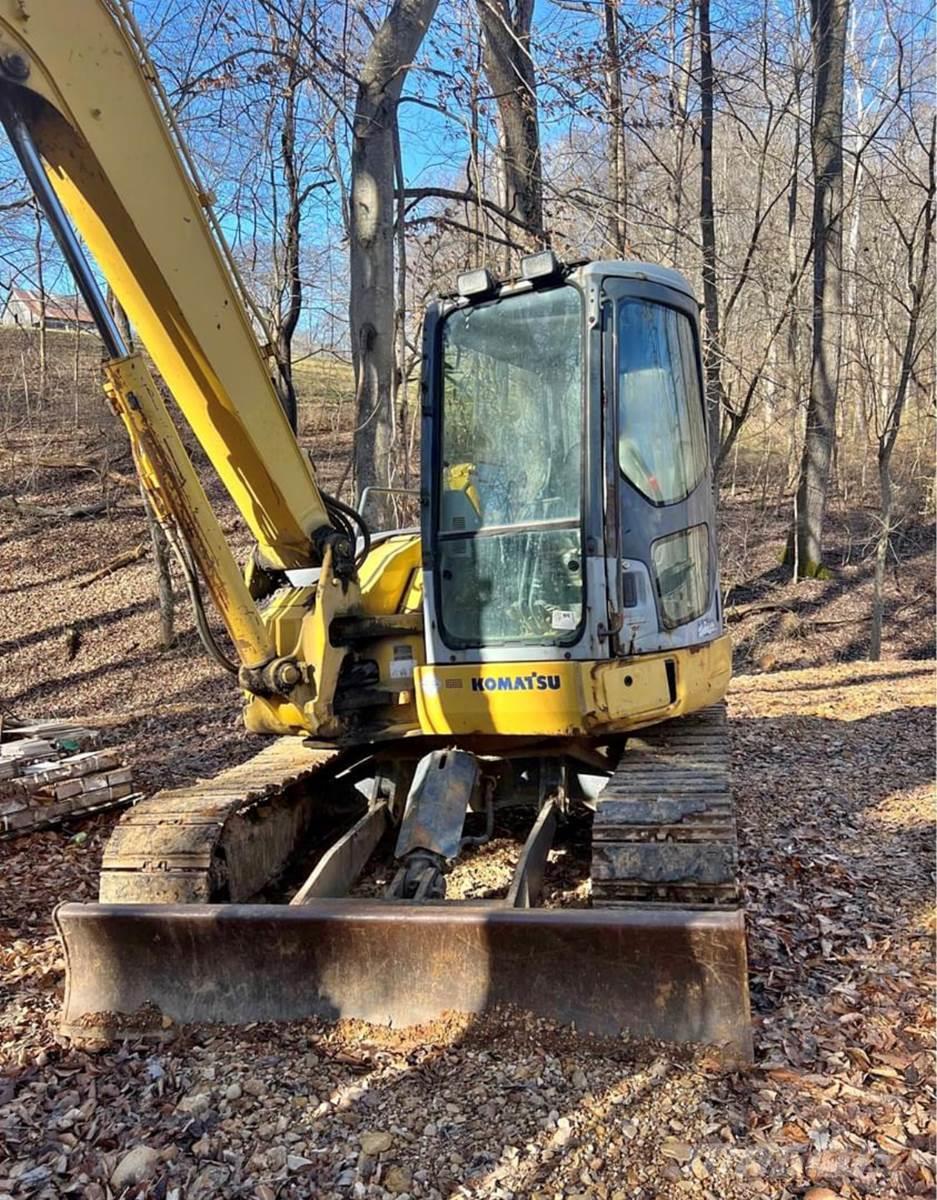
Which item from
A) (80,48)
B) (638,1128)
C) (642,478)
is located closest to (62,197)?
(80,48)

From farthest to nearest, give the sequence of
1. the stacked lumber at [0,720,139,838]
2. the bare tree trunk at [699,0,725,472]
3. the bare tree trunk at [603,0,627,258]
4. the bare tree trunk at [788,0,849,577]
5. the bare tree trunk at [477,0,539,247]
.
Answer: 1. the bare tree trunk at [788,0,849,577]
2. the bare tree trunk at [699,0,725,472]
3. the bare tree trunk at [477,0,539,247]
4. the bare tree trunk at [603,0,627,258]
5. the stacked lumber at [0,720,139,838]

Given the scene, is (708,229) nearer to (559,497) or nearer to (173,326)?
(559,497)

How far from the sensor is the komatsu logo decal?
412cm

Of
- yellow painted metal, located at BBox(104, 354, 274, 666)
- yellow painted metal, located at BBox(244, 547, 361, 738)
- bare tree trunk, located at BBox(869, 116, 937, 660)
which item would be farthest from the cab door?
bare tree trunk, located at BBox(869, 116, 937, 660)

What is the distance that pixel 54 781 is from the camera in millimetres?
5785

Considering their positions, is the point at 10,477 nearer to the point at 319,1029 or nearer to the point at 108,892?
the point at 108,892

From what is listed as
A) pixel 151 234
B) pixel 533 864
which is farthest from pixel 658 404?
pixel 151 234

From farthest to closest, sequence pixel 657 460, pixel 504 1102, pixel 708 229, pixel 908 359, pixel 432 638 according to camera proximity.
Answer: pixel 908 359 → pixel 708 229 → pixel 432 638 → pixel 657 460 → pixel 504 1102

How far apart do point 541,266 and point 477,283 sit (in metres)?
0.32

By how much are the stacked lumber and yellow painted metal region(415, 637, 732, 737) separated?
263 cm

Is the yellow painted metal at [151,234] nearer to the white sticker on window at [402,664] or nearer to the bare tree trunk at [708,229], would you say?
the white sticker on window at [402,664]

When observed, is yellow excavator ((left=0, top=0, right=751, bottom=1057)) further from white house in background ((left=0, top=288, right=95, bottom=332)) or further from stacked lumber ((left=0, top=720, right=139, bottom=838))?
white house in background ((left=0, top=288, right=95, bottom=332))

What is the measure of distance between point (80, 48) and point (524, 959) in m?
3.56

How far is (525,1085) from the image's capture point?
3033mm
